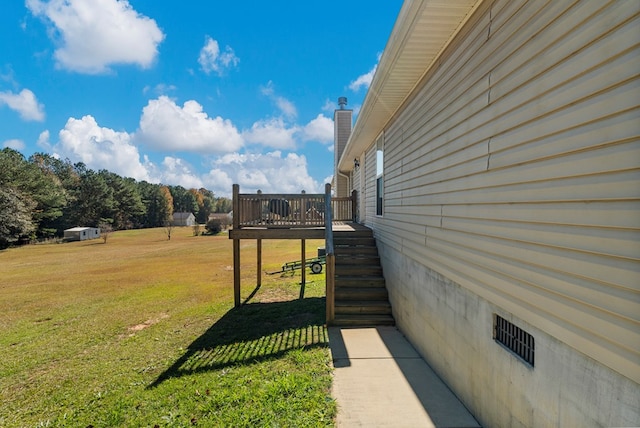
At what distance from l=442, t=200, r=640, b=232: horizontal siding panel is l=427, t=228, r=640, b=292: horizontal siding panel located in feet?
0.60

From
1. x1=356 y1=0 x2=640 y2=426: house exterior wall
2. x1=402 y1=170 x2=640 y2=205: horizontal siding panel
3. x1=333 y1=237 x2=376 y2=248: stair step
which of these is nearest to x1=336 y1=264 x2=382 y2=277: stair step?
x1=333 y1=237 x2=376 y2=248: stair step

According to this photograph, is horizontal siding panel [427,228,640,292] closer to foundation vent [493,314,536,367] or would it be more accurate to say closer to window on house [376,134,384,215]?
foundation vent [493,314,536,367]

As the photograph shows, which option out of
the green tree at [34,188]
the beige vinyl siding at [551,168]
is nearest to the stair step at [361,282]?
the beige vinyl siding at [551,168]

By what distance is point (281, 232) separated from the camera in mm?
7566

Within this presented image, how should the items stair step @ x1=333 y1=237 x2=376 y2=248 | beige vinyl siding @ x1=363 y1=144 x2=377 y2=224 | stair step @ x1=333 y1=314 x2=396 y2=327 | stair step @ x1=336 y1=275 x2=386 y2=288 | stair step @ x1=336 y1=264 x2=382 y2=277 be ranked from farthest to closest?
beige vinyl siding @ x1=363 y1=144 x2=377 y2=224 → stair step @ x1=333 y1=237 x2=376 y2=248 → stair step @ x1=336 y1=264 x2=382 y2=277 → stair step @ x1=336 y1=275 x2=386 y2=288 → stair step @ x1=333 y1=314 x2=396 y2=327

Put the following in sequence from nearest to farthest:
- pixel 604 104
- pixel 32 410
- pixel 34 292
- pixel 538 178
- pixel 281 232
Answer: pixel 604 104
pixel 538 178
pixel 32 410
pixel 281 232
pixel 34 292

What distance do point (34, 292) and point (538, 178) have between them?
14237 mm

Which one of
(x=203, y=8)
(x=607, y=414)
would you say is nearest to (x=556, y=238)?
(x=607, y=414)

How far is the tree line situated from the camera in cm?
2833

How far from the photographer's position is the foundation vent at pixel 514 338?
7.45ft

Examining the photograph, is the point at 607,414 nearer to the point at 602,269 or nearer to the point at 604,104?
the point at 602,269

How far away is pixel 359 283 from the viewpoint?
263 inches

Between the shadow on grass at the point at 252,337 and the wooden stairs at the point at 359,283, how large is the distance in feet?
2.12

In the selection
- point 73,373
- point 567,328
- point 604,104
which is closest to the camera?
point 604,104
